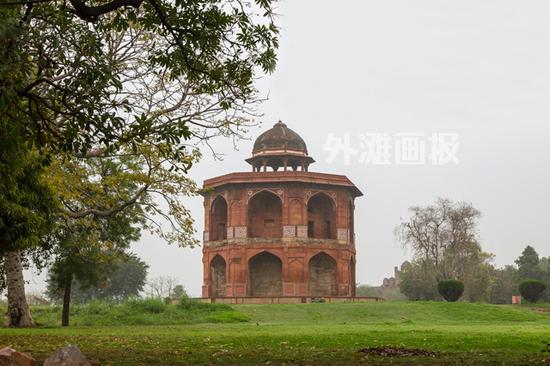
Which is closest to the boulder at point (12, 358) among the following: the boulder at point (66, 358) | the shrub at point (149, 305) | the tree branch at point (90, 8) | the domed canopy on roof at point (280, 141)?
the boulder at point (66, 358)

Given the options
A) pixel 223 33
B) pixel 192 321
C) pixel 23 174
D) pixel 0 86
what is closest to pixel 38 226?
pixel 23 174

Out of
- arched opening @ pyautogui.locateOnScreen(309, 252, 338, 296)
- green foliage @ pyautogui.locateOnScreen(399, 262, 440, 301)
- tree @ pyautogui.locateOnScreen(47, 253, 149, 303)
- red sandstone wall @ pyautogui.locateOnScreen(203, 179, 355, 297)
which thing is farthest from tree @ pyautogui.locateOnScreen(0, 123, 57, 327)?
tree @ pyautogui.locateOnScreen(47, 253, 149, 303)

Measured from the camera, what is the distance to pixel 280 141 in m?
51.5

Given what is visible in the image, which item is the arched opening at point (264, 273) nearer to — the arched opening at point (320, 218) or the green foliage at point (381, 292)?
the arched opening at point (320, 218)

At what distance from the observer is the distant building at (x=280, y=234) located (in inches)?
1853

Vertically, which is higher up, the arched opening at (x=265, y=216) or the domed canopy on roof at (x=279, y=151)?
the domed canopy on roof at (x=279, y=151)

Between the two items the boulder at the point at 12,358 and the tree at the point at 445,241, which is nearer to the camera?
the boulder at the point at 12,358

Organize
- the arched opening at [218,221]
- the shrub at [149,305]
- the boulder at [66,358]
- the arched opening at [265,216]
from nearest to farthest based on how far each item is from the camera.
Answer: the boulder at [66,358] → the shrub at [149,305] → the arched opening at [265,216] → the arched opening at [218,221]

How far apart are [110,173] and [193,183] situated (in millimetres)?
3554

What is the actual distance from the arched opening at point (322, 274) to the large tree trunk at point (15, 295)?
1087 inches

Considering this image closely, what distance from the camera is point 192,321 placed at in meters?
28.2

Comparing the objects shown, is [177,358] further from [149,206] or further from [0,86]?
[149,206]

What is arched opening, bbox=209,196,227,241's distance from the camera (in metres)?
51.2

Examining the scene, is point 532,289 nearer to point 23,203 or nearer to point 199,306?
point 199,306
